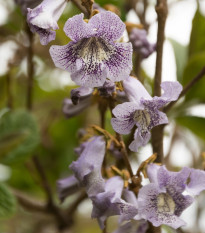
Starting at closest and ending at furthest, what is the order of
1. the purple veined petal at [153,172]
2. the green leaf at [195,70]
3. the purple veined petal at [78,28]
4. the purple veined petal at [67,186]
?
the purple veined petal at [78,28] < the purple veined petal at [153,172] < the purple veined petal at [67,186] < the green leaf at [195,70]

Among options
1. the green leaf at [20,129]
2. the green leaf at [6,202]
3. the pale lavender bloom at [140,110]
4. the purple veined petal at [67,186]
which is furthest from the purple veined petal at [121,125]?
the green leaf at [20,129]

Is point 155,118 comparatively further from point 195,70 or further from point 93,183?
point 195,70

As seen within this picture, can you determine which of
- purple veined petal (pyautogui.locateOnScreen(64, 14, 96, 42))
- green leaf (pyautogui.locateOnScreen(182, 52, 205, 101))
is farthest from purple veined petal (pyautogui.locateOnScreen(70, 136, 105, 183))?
green leaf (pyautogui.locateOnScreen(182, 52, 205, 101))

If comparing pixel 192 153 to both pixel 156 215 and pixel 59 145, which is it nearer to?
pixel 59 145

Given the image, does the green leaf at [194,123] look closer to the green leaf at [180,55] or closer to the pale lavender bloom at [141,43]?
the green leaf at [180,55]

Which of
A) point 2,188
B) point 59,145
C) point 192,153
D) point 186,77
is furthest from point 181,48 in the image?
point 2,188

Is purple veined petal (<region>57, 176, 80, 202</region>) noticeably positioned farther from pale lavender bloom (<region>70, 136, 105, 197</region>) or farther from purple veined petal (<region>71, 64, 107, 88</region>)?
purple veined petal (<region>71, 64, 107, 88</region>)
